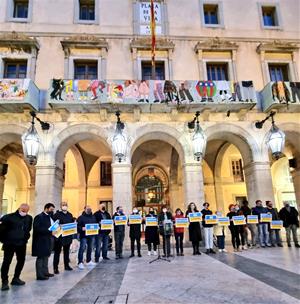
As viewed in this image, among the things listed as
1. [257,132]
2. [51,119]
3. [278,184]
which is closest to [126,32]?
[51,119]

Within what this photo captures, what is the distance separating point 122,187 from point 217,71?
8991 millimetres

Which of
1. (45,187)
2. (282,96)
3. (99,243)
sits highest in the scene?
(282,96)

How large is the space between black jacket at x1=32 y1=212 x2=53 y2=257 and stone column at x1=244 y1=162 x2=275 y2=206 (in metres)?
10.6

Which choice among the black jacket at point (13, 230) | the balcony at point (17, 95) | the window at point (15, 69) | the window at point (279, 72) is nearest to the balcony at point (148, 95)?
the balcony at point (17, 95)

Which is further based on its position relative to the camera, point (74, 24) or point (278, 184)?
point (278, 184)

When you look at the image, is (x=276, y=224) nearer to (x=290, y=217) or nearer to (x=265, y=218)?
(x=265, y=218)

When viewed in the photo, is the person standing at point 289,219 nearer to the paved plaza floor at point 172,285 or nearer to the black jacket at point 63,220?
the paved plaza floor at point 172,285

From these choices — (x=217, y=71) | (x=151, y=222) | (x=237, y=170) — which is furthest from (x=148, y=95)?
(x=237, y=170)

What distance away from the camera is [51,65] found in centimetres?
1457

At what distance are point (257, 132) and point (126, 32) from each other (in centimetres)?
952

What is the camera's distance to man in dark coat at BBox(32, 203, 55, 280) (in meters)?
5.91

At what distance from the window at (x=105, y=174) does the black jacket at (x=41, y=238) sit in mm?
14870

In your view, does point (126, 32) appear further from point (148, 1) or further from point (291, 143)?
point (291, 143)

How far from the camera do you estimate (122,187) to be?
1272 cm
